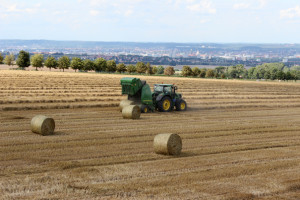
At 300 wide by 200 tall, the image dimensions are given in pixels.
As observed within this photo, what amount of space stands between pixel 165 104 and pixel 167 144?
490 inches

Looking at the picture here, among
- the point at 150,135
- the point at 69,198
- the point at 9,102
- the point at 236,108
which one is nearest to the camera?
the point at 69,198

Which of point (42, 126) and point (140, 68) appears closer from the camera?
point (42, 126)

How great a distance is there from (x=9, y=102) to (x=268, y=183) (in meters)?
20.5

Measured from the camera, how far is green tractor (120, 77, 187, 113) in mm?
25359

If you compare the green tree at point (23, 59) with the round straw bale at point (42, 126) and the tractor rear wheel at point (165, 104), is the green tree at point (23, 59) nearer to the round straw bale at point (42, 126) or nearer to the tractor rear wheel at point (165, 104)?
the tractor rear wheel at point (165, 104)

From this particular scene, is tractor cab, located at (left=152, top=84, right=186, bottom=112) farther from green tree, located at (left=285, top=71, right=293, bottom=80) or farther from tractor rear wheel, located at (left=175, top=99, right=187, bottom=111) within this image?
green tree, located at (left=285, top=71, right=293, bottom=80)

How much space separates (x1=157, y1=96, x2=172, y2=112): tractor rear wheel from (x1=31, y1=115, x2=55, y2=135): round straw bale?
964 centimetres

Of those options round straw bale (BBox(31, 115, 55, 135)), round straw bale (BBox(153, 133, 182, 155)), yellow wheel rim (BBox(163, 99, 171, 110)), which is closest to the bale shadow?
round straw bale (BBox(153, 133, 182, 155))

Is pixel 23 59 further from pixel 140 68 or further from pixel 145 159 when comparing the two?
pixel 145 159

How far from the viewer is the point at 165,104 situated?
86.8 ft

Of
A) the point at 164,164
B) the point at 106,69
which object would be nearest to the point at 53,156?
the point at 164,164

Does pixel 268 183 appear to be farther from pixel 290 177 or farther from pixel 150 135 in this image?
pixel 150 135

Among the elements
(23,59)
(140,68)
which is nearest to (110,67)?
(140,68)

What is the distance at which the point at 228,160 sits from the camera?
45.8ft
